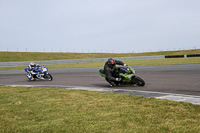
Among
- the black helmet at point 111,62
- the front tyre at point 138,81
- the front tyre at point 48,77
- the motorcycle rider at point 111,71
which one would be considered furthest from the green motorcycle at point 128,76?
the front tyre at point 48,77

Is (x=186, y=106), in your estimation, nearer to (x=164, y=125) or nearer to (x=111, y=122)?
(x=164, y=125)

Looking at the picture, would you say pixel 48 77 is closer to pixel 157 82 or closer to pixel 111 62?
pixel 111 62

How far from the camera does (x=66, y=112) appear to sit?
5.71 m

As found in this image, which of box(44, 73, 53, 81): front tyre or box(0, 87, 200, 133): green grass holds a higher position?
box(0, 87, 200, 133): green grass

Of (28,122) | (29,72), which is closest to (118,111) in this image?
(28,122)

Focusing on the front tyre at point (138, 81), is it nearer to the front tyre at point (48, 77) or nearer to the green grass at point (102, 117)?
the green grass at point (102, 117)

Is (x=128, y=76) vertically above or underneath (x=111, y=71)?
underneath

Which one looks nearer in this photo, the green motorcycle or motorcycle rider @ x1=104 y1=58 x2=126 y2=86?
the green motorcycle

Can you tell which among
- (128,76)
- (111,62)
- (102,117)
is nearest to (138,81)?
(128,76)

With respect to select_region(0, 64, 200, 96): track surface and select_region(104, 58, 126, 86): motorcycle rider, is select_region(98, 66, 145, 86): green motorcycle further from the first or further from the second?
select_region(0, 64, 200, 96): track surface

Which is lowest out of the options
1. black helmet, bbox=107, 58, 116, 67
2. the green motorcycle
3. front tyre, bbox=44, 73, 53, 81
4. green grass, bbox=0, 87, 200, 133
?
front tyre, bbox=44, 73, 53, 81

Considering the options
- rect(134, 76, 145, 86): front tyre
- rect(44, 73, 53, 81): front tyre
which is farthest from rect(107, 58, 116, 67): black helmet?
rect(44, 73, 53, 81): front tyre

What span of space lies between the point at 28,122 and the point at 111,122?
1.83 metres

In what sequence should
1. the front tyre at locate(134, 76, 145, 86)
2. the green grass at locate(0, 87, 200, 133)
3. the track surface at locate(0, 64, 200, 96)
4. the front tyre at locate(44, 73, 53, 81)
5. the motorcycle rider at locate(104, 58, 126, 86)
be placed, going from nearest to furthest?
the green grass at locate(0, 87, 200, 133)
the track surface at locate(0, 64, 200, 96)
the front tyre at locate(134, 76, 145, 86)
the motorcycle rider at locate(104, 58, 126, 86)
the front tyre at locate(44, 73, 53, 81)
